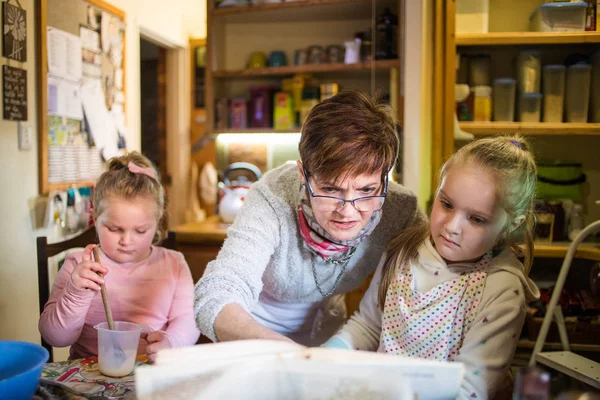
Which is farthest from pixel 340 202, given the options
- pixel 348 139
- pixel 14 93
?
pixel 14 93

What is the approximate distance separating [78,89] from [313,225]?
74.9 inches

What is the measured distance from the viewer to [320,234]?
118 centimetres

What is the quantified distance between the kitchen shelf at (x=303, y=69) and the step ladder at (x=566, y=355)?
165cm

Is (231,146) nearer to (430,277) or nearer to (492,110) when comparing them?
(492,110)

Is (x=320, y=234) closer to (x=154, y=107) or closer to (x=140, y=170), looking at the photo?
(x=140, y=170)

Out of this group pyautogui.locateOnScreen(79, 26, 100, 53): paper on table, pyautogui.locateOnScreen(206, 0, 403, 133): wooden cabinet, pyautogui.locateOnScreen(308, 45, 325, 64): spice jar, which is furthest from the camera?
pyautogui.locateOnScreen(308, 45, 325, 64): spice jar

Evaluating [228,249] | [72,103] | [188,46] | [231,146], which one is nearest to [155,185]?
[228,249]

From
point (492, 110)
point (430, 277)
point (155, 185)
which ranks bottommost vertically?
point (430, 277)

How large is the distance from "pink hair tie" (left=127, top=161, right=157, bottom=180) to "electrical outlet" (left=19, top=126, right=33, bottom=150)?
1.01m

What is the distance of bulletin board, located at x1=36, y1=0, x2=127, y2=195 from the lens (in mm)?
2342

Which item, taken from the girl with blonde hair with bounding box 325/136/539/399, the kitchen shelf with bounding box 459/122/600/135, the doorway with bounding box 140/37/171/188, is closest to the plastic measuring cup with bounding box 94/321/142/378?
the girl with blonde hair with bounding box 325/136/539/399

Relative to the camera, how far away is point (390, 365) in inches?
21.8

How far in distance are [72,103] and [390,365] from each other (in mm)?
2409

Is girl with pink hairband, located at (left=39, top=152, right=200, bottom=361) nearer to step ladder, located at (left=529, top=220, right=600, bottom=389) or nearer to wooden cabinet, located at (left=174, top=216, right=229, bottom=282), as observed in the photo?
step ladder, located at (left=529, top=220, right=600, bottom=389)
